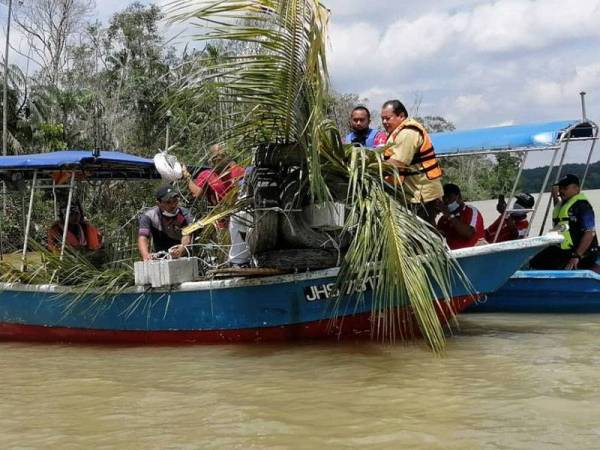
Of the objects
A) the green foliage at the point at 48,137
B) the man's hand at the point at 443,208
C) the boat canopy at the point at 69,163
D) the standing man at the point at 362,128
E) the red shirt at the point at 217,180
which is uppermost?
the green foliage at the point at 48,137

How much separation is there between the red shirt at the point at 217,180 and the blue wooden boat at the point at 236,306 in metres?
0.80

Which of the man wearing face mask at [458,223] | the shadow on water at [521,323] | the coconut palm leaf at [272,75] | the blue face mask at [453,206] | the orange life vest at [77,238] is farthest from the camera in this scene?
the orange life vest at [77,238]

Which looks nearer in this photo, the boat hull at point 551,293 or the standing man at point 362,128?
the standing man at point 362,128

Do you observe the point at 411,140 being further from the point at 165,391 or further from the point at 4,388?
the point at 4,388

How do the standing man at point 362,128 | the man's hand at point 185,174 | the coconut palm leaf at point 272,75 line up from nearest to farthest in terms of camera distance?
the coconut palm leaf at point 272,75 → the man's hand at point 185,174 → the standing man at point 362,128

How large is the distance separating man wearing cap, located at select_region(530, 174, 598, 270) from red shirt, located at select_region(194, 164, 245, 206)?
3.55 m

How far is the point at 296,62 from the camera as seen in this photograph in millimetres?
5645

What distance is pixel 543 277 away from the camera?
26.7 feet

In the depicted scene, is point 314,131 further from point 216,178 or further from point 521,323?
point 521,323

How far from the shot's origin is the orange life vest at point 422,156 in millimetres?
6539

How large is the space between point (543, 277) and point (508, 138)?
4.96 feet

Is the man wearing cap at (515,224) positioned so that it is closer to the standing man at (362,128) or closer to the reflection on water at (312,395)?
the reflection on water at (312,395)

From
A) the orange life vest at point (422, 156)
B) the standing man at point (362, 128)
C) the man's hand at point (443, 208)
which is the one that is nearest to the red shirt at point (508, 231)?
the man's hand at point (443, 208)

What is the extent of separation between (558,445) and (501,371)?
1.72 metres
